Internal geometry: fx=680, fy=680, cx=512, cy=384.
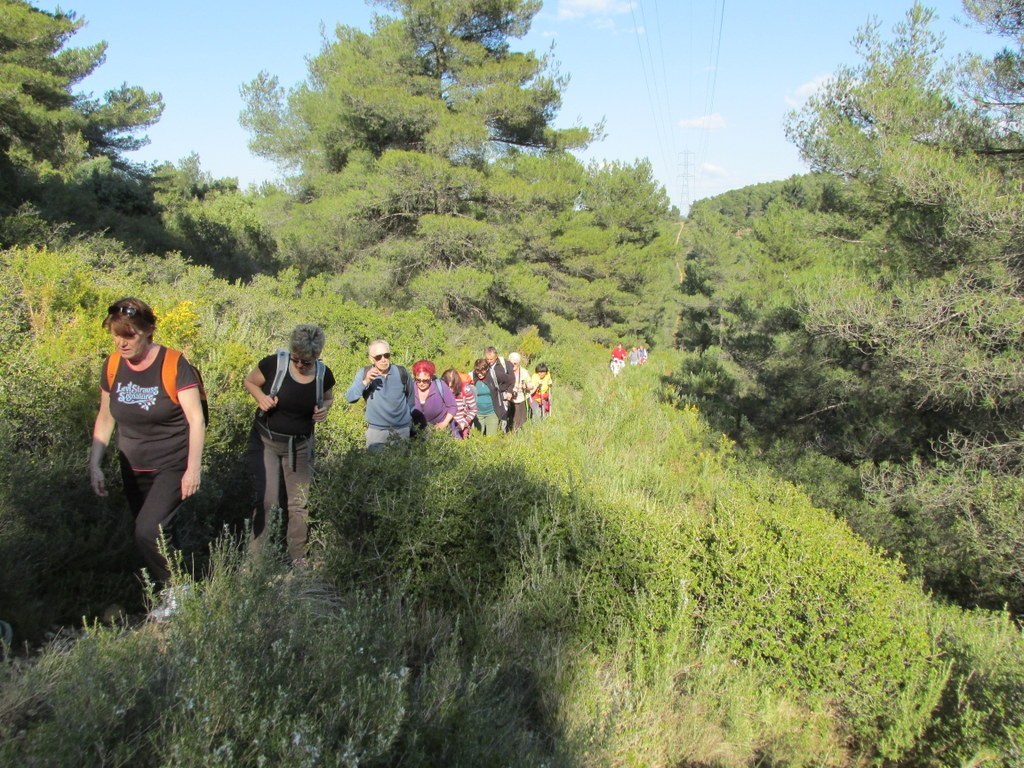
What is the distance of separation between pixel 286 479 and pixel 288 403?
Answer: 20.0 inches

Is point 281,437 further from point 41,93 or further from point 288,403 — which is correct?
point 41,93

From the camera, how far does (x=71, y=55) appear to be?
19.0 meters

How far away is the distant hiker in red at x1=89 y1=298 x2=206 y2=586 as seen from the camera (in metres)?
3.34

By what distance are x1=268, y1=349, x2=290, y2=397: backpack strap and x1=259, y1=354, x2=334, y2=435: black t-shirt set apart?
0.06 ft

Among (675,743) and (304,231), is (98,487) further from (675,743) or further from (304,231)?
(304,231)

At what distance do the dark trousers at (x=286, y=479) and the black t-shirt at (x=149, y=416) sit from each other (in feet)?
2.55

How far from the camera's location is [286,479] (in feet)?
14.1

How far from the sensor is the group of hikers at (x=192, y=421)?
335 cm

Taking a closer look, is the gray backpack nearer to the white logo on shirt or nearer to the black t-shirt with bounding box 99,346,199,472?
the black t-shirt with bounding box 99,346,199,472

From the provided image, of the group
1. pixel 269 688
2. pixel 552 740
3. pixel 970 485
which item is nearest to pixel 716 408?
pixel 970 485

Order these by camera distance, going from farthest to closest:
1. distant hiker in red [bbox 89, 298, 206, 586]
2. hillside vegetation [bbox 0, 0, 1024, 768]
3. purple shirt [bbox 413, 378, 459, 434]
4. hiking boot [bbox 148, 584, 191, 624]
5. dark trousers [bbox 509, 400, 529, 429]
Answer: dark trousers [bbox 509, 400, 529, 429], purple shirt [bbox 413, 378, 459, 434], distant hiker in red [bbox 89, 298, 206, 586], hiking boot [bbox 148, 584, 191, 624], hillside vegetation [bbox 0, 0, 1024, 768]

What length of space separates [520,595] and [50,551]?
8.11 feet

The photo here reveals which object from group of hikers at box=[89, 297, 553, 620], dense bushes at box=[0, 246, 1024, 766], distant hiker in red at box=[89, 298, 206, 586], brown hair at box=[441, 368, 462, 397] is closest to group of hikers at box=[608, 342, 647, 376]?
brown hair at box=[441, 368, 462, 397]

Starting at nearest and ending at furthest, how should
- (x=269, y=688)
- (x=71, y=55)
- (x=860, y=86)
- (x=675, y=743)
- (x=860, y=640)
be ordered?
(x=269, y=688) → (x=675, y=743) → (x=860, y=640) → (x=860, y=86) → (x=71, y=55)
